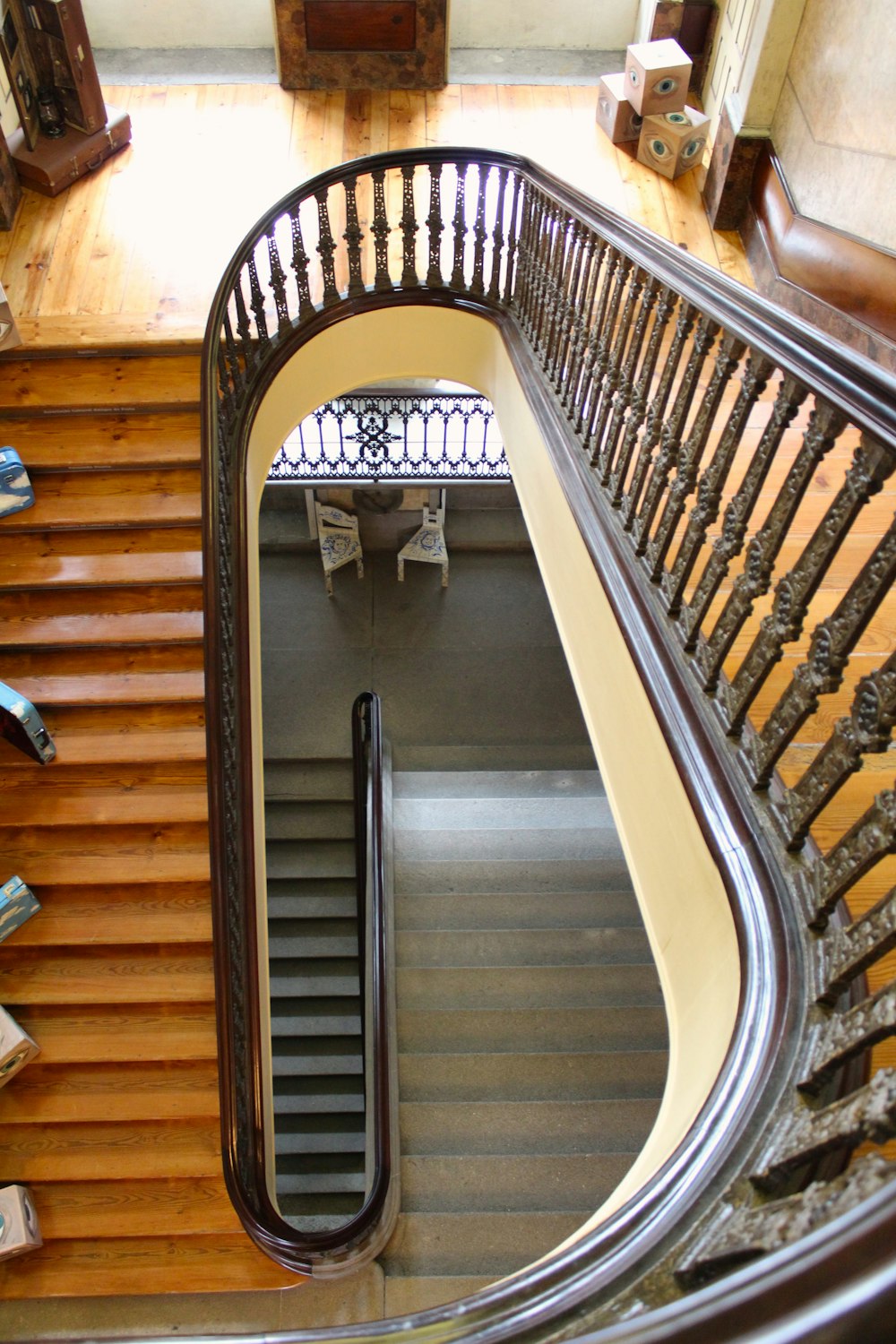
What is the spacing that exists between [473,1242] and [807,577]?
3333mm

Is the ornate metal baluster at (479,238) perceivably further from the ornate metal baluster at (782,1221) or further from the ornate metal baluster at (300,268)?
the ornate metal baluster at (782,1221)

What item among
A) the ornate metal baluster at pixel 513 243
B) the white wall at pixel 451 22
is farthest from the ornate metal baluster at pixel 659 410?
the white wall at pixel 451 22

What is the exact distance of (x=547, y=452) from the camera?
3.52m

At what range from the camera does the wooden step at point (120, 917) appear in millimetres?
3752

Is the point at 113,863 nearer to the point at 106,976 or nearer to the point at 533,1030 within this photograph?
the point at 106,976

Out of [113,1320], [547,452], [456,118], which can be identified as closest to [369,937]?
[113,1320]

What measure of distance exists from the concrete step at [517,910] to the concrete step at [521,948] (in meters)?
0.08

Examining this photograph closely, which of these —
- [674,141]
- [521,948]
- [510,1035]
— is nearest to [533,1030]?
[510,1035]

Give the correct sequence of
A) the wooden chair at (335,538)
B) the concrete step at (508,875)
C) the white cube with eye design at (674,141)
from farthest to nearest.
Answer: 1. the wooden chair at (335,538)
2. the concrete step at (508,875)
3. the white cube with eye design at (674,141)

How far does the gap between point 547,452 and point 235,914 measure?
2.06 metres

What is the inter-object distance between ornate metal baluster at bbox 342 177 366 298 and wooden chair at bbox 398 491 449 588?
10.2 feet

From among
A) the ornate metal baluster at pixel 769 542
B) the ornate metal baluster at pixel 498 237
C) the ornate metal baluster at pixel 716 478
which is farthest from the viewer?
the ornate metal baluster at pixel 498 237

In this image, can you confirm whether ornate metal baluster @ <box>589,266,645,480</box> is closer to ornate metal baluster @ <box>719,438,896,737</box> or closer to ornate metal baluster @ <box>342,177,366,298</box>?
ornate metal baluster @ <box>719,438,896,737</box>

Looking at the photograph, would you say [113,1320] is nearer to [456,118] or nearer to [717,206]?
[717,206]
